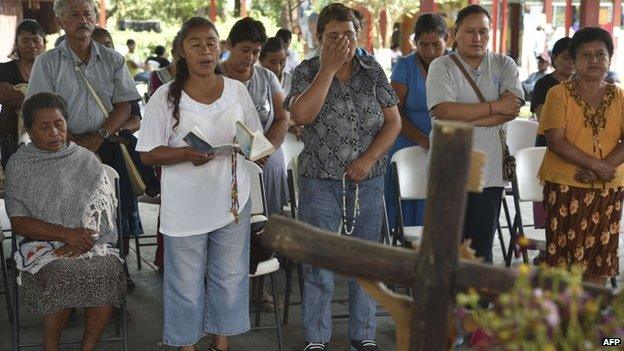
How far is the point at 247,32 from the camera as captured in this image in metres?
5.29

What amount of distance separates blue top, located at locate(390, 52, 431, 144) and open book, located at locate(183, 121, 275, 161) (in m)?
1.77

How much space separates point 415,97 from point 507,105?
3.47ft

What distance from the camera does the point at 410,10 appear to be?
28.1 meters

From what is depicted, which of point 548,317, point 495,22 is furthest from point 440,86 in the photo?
point 495,22

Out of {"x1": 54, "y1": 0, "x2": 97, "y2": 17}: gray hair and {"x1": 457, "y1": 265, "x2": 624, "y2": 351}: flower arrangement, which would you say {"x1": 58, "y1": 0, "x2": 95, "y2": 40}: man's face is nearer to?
{"x1": 54, "y1": 0, "x2": 97, "y2": 17}: gray hair

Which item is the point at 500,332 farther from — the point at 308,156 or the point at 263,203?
the point at 263,203

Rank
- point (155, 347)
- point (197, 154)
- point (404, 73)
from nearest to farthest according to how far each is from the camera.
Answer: point (197, 154), point (155, 347), point (404, 73)

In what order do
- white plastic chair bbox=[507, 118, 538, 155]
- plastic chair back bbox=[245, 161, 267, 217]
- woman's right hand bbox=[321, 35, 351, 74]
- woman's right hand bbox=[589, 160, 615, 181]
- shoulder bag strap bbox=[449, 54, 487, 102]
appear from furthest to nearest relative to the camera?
white plastic chair bbox=[507, 118, 538, 155], plastic chair back bbox=[245, 161, 267, 217], shoulder bag strap bbox=[449, 54, 487, 102], woman's right hand bbox=[589, 160, 615, 181], woman's right hand bbox=[321, 35, 351, 74]

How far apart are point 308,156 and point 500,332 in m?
2.71

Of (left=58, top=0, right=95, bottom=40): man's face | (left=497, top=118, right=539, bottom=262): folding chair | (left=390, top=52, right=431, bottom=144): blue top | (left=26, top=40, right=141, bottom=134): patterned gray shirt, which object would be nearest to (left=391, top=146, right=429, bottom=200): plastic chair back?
(left=390, top=52, right=431, bottom=144): blue top

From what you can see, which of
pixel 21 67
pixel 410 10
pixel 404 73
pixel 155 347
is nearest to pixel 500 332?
pixel 155 347

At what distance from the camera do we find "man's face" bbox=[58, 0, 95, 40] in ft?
17.4

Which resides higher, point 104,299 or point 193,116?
point 193,116

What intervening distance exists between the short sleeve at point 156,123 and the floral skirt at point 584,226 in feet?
6.65
